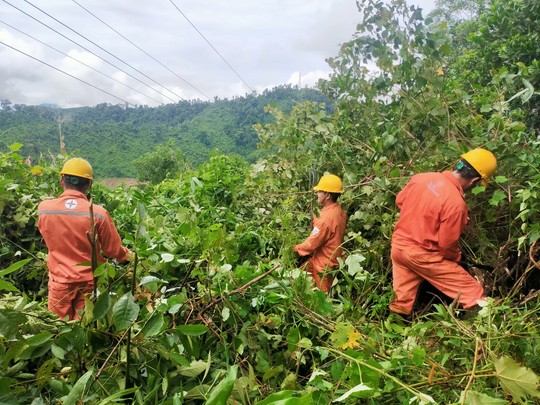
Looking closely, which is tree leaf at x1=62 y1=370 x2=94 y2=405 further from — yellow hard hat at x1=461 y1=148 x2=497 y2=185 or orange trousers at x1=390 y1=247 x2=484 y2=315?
yellow hard hat at x1=461 y1=148 x2=497 y2=185

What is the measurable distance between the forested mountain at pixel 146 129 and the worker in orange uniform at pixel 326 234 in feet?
133

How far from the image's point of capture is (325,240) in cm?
347

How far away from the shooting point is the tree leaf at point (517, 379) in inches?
42.8

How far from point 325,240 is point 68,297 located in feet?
6.62

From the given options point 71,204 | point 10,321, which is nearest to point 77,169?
point 71,204

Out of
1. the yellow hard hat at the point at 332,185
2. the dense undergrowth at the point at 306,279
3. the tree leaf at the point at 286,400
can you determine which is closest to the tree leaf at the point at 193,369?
the dense undergrowth at the point at 306,279

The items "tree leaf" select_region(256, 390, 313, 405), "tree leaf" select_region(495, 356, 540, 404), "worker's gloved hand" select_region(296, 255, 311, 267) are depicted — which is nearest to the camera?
"tree leaf" select_region(256, 390, 313, 405)

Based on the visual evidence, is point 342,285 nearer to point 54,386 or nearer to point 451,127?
point 451,127

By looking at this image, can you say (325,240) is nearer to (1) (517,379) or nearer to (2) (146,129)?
(1) (517,379)

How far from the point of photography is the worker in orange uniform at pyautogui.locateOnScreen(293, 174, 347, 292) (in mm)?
3434

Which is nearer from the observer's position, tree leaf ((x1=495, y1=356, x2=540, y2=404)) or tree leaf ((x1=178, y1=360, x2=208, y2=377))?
tree leaf ((x1=495, y1=356, x2=540, y2=404))

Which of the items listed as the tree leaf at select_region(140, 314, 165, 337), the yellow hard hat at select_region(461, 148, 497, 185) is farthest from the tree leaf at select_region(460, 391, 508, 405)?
the yellow hard hat at select_region(461, 148, 497, 185)

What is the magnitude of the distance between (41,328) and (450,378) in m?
1.34

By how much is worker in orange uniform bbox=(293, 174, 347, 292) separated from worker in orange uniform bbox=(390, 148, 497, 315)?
63 centimetres
